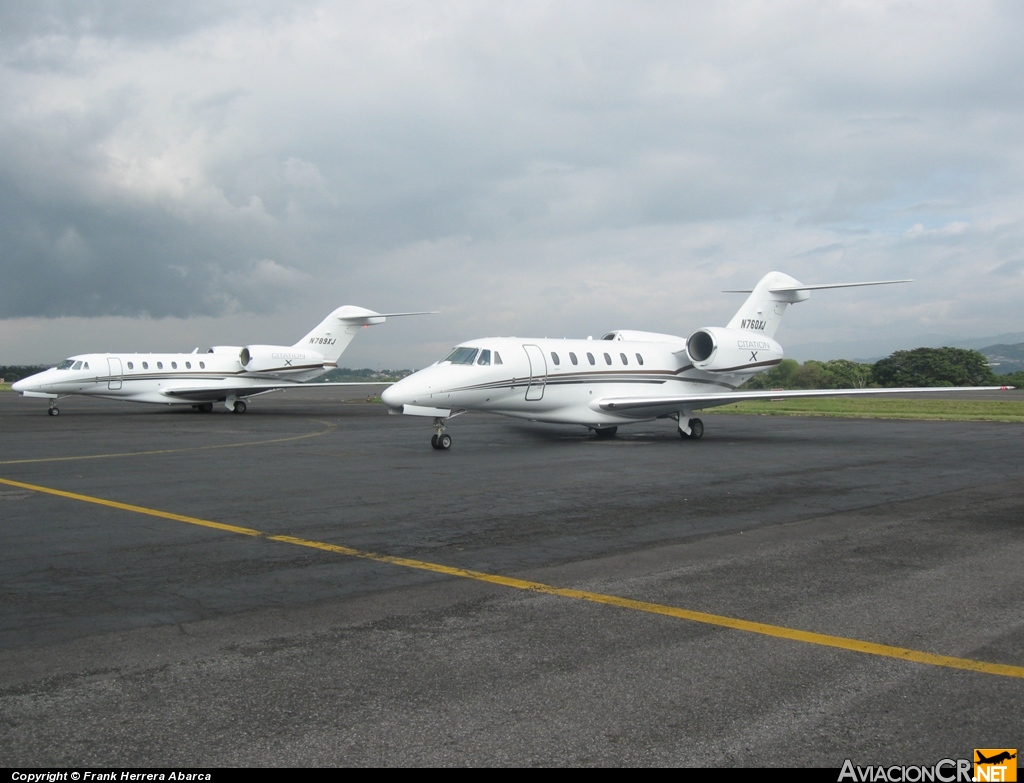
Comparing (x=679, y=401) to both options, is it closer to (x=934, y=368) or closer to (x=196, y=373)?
(x=196, y=373)

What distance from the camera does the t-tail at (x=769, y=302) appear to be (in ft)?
85.8

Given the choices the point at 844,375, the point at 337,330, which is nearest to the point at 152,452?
the point at 337,330

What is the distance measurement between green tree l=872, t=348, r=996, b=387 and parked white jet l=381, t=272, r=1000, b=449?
41.9m

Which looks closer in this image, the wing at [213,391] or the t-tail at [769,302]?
the t-tail at [769,302]

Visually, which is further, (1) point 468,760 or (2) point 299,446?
(2) point 299,446

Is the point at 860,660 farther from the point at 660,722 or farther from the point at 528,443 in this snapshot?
the point at 528,443

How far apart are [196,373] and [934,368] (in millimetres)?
52671

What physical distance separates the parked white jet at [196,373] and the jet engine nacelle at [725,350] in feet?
58.7

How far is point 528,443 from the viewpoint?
2080cm

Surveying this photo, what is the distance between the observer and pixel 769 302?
26.5 m

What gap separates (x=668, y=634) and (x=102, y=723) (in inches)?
130

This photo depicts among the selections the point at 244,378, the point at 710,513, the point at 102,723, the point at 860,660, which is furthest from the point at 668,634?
the point at 244,378

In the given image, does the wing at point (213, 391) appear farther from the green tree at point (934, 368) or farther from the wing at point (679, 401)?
the green tree at point (934, 368)

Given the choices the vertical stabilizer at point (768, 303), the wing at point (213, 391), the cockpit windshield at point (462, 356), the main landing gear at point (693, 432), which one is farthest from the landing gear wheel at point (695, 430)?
the wing at point (213, 391)
